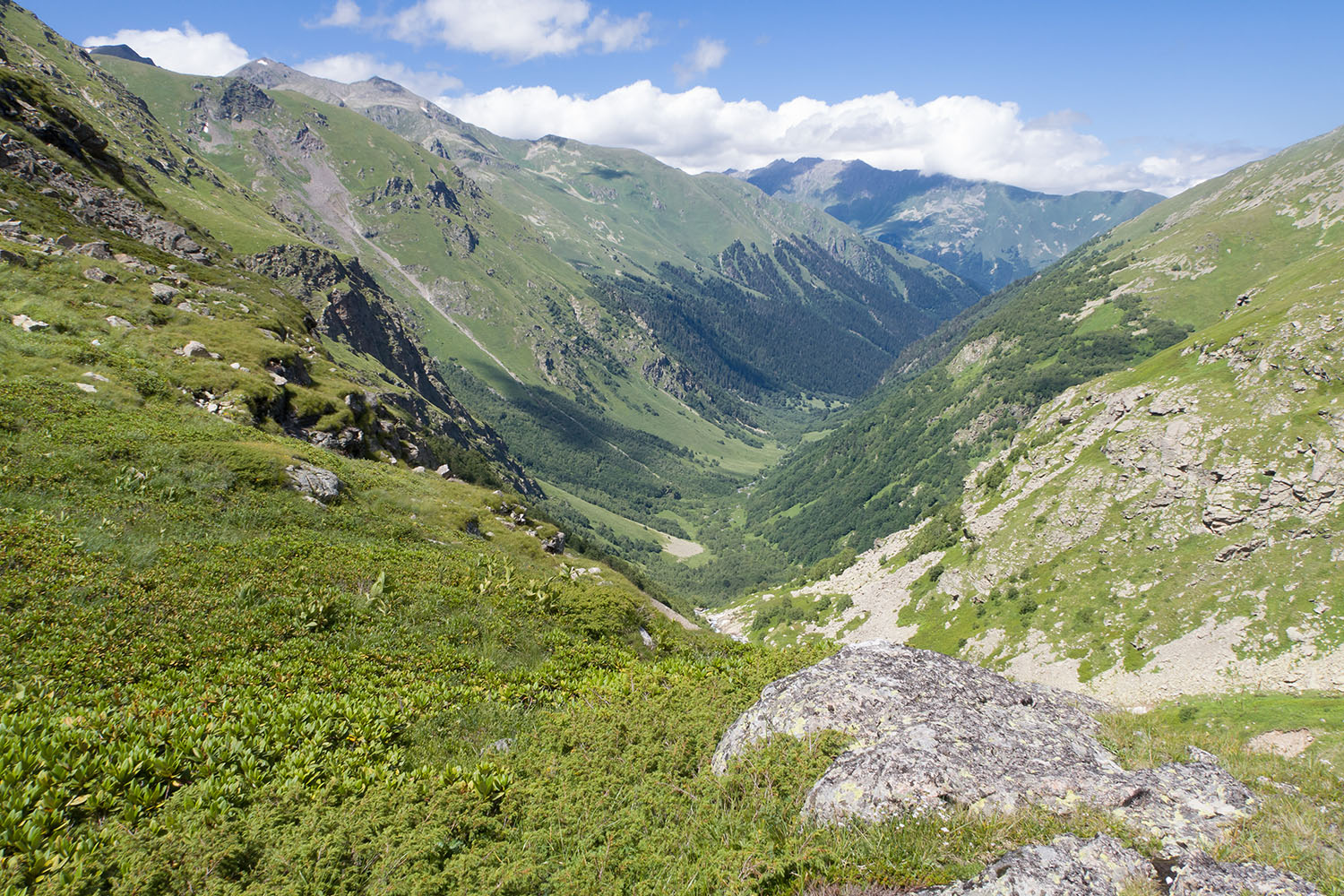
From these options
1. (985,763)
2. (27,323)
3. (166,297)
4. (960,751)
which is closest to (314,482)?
(27,323)

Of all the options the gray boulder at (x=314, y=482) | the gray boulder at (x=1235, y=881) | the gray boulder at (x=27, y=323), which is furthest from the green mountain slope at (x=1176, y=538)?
the gray boulder at (x=27, y=323)

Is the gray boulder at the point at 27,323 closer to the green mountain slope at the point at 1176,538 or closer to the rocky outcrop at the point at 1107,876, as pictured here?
the rocky outcrop at the point at 1107,876

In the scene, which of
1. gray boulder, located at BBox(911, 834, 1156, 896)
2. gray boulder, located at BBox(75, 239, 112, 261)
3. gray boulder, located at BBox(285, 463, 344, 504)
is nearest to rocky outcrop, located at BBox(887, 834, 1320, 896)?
gray boulder, located at BBox(911, 834, 1156, 896)

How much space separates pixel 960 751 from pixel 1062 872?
10.6 ft

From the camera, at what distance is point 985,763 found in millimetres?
12891

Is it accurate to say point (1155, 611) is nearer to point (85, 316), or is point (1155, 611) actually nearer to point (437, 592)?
point (437, 592)

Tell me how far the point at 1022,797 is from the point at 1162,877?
236 cm

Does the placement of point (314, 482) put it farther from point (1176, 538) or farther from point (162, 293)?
point (1176, 538)

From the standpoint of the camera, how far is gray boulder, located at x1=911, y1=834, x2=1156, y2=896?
9688mm

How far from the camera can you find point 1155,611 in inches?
2990

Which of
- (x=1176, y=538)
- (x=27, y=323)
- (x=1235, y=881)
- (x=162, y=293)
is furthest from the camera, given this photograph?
(x=1176, y=538)

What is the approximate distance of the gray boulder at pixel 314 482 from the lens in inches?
1236

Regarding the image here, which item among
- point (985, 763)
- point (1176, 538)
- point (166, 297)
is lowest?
point (1176, 538)

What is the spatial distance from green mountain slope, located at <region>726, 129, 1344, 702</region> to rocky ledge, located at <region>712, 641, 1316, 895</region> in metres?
64.0
